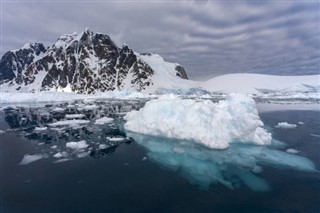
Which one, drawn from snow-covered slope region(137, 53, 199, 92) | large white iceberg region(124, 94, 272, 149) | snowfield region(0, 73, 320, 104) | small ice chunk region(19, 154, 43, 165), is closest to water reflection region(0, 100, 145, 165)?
small ice chunk region(19, 154, 43, 165)

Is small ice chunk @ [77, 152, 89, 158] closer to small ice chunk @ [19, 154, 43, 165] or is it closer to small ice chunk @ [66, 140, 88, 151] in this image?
small ice chunk @ [66, 140, 88, 151]

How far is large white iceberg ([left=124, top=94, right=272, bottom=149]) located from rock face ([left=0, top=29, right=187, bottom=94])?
9929cm

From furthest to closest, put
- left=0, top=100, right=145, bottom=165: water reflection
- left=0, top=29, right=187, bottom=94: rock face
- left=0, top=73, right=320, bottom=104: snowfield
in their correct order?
1. left=0, top=29, right=187, bottom=94: rock face
2. left=0, top=73, right=320, bottom=104: snowfield
3. left=0, top=100, right=145, bottom=165: water reflection

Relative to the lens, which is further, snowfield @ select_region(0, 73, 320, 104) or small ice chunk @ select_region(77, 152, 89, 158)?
snowfield @ select_region(0, 73, 320, 104)

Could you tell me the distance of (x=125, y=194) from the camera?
830cm

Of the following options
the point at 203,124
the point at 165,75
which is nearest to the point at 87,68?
the point at 165,75

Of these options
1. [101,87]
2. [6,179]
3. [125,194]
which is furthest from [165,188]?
[101,87]

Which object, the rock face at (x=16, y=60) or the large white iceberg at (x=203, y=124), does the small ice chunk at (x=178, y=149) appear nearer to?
the large white iceberg at (x=203, y=124)

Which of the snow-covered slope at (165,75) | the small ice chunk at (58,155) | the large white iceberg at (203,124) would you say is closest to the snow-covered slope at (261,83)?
the snow-covered slope at (165,75)

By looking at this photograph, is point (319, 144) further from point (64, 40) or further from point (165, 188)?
point (64, 40)

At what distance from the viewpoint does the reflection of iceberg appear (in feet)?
32.0

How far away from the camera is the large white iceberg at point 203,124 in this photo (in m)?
14.4

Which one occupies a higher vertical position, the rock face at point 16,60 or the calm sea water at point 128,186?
the rock face at point 16,60

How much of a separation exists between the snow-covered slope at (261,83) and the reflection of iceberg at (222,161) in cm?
6163
